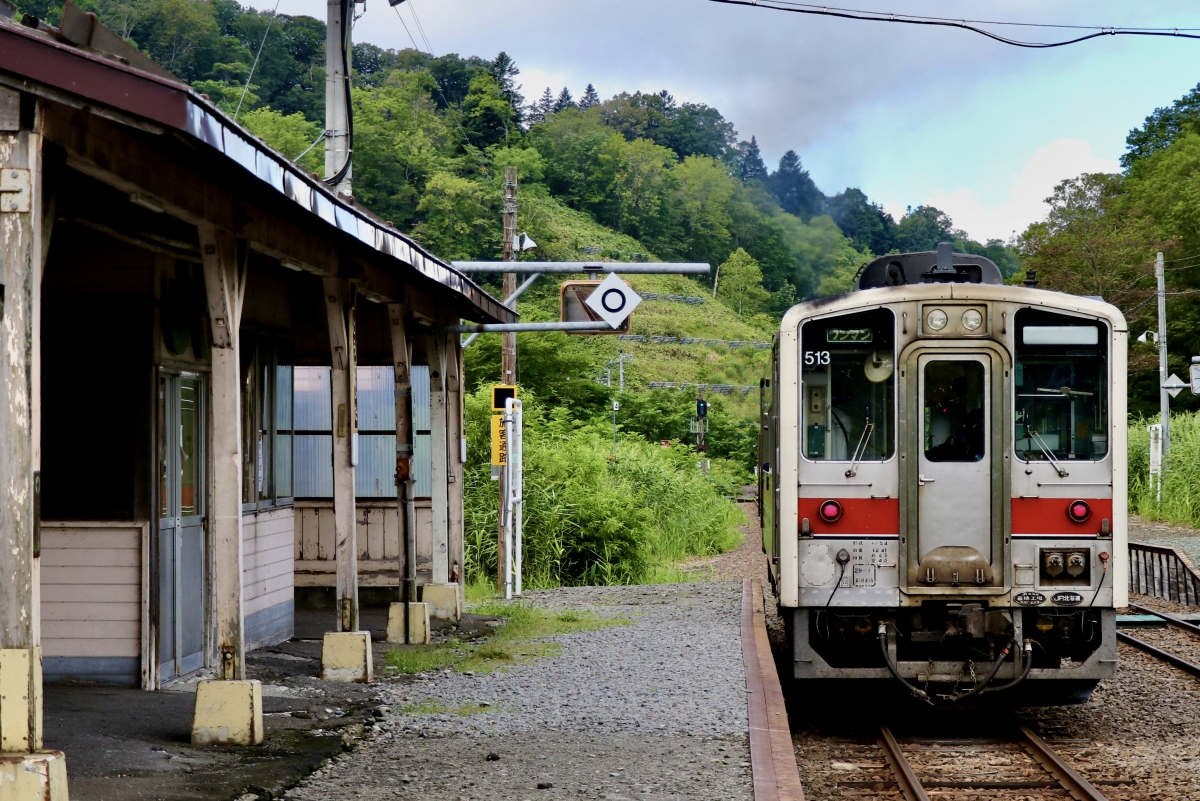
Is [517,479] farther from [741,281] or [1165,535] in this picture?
[741,281]

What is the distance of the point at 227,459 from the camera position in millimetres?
6770

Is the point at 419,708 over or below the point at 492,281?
below

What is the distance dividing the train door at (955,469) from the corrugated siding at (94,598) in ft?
16.6

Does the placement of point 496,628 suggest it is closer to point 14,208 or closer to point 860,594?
point 860,594

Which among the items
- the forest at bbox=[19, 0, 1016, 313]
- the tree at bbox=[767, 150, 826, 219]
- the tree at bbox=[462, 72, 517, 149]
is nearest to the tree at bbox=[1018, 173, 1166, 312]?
the forest at bbox=[19, 0, 1016, 313]

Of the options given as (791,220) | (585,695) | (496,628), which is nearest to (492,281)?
(791,220)

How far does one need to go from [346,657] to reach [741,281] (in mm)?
68511

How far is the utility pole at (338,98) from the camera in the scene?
10.6 meters

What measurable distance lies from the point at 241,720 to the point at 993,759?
4641 mm

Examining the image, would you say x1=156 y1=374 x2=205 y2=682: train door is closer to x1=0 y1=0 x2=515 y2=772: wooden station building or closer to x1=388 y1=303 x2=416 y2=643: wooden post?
x1=0 y1=0 x2=515 y2=772: wooden station building

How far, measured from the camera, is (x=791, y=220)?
2478cm

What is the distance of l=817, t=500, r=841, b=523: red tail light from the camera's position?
27.3 feet

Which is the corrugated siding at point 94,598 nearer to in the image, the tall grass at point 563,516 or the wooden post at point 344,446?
the wooden post at point 344,446

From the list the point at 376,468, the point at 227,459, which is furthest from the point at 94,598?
the point at 376,468
